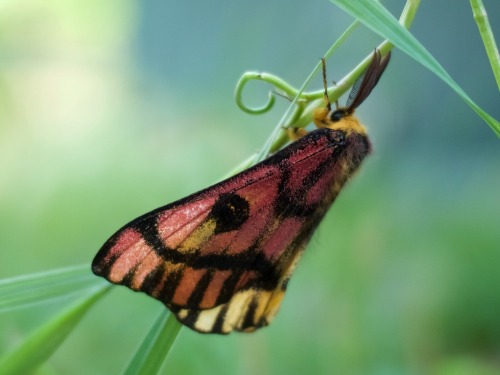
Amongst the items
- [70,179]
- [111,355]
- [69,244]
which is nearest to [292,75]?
[70,179]

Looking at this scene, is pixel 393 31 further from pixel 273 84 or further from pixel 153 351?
pixel 153 351

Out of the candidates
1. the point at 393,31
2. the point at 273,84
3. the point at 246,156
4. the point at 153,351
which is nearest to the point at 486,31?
the point at 393,31

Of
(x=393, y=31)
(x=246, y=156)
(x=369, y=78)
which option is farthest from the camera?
(x=246, y=156)

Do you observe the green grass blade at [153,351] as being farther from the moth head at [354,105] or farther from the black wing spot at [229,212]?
the moth head at [354,105]

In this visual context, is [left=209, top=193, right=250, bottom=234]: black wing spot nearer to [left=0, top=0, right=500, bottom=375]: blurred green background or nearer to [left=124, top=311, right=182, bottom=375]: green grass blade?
[left=124, top=311, right=182, bottom=375]: green grass blade

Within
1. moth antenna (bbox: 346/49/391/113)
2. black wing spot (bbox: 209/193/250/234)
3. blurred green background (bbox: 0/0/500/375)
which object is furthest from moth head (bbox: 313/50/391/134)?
blurred green background (bbox: 0/0/500/375)

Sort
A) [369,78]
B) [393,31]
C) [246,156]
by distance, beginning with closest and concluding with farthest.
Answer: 1. [393,31]
2. [369,78]
3. [246,156]

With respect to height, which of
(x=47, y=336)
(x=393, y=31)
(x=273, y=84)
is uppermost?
(x=393, y=31)

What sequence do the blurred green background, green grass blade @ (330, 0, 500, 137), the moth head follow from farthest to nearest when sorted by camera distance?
the blurred green background < the moth head < green grass blade @ (330, 0, 500, 137)
